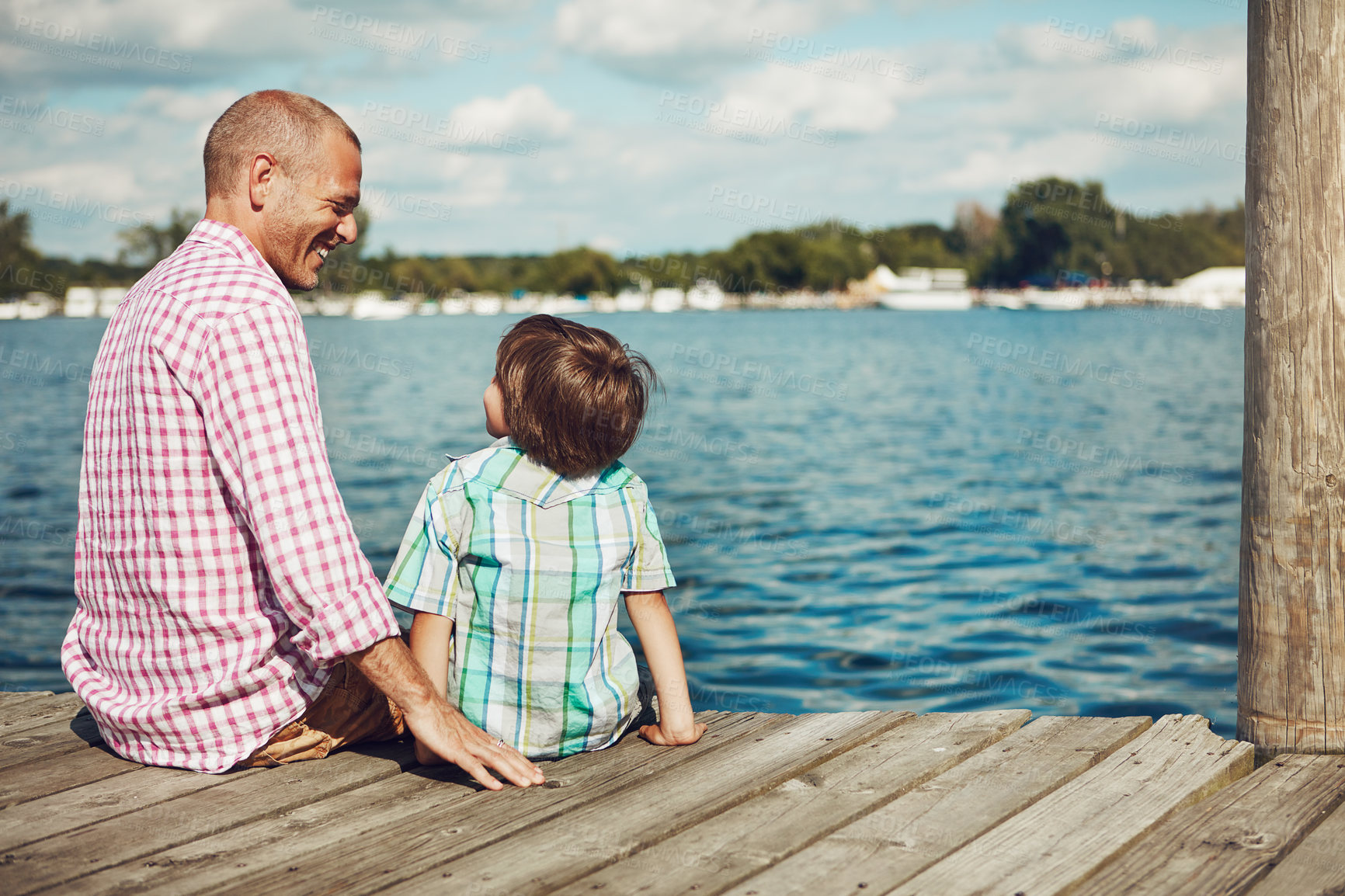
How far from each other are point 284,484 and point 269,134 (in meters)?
0.90

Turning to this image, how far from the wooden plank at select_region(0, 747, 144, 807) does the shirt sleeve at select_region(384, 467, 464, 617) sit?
94 centimetres

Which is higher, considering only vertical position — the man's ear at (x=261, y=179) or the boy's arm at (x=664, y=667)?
the man's ear at (x=261, y=179)

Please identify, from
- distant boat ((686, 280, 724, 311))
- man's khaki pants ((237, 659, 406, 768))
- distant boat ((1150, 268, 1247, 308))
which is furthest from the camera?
distant boat ((686, 280, 724, 311))

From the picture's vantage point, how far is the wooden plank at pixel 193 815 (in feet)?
7.84

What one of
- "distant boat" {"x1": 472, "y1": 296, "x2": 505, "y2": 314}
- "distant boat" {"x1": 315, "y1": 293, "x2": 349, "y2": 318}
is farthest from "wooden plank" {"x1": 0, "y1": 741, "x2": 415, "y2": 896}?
"distant boat" {"x1": 472, "y1": 296, "x2": 505, "y2": 314}

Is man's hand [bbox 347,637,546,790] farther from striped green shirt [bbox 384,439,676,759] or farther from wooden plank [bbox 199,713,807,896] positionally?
striped green shirt [bbox 384,439,676,759]

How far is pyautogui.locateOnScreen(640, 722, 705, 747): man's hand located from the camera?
3.25m

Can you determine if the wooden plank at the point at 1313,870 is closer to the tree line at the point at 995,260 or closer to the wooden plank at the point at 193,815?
the wooden plank at the point at 193,815

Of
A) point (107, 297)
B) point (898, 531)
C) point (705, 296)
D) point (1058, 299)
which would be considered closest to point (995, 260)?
point (1058, 299)

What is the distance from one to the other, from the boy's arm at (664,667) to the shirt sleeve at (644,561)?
0.03 metres

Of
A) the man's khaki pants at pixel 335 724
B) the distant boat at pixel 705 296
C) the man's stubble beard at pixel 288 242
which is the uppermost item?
the distant boat at pixel 705 296

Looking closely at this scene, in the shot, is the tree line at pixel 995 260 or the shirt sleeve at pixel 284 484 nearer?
the shirt sleeve at pixel 284 484

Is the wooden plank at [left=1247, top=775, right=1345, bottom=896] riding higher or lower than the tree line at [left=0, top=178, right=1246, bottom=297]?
lower

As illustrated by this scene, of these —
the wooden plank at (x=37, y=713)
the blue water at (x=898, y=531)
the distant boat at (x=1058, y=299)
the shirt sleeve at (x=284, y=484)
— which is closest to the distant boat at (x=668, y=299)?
the distant boat at (x=1058, y=299)
